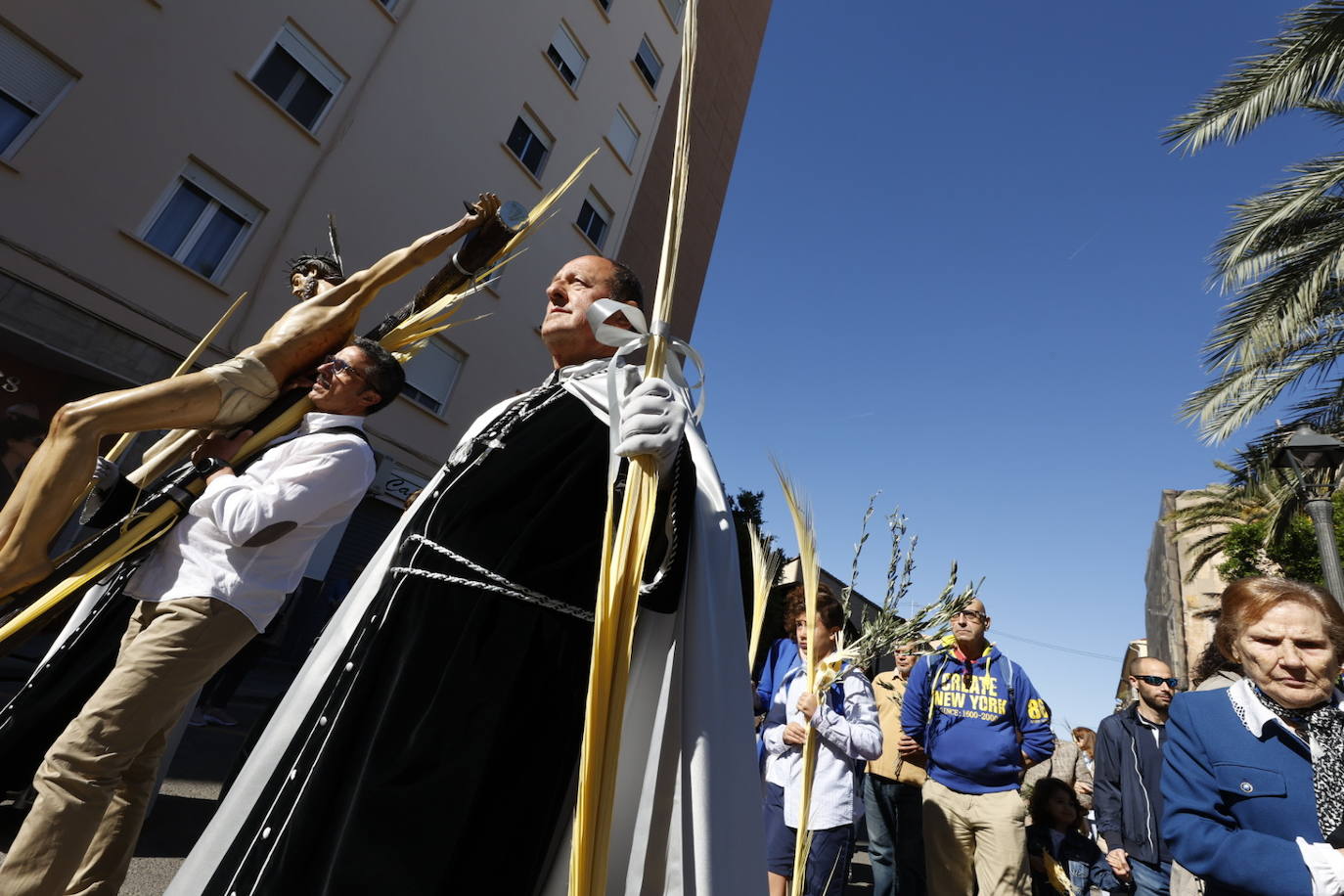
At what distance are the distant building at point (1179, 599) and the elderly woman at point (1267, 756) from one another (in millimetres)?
17959

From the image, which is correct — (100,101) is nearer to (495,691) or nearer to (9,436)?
(9,436)

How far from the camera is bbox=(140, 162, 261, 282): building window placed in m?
8.68

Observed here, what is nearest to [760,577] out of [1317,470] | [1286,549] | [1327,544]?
[1327,544]

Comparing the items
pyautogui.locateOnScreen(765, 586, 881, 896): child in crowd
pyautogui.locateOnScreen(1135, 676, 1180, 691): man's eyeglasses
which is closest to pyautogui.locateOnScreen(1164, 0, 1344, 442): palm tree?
pyautogui.locateOnScreen(1135, 676, 1180, 691): man's eyeglasses

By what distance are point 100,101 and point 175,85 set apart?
891 millimetres

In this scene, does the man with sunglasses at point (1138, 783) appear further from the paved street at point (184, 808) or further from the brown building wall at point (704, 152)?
the brown building wall at point (704, 152)

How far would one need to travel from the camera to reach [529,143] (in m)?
14.0

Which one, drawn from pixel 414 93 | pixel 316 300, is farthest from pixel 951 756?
pixel 414 93

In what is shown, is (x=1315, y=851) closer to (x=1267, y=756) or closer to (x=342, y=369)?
(x=1267, y=756)

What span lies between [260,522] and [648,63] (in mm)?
18029

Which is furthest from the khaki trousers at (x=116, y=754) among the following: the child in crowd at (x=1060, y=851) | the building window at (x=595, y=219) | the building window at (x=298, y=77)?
the building window at (x=595, y=219)

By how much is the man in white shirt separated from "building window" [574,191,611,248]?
13.5 meters

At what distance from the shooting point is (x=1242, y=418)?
905 centimetres

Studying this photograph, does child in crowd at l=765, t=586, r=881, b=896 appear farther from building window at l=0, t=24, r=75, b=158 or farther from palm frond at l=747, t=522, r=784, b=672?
building window at l=0, t=24, r=75, b=158
